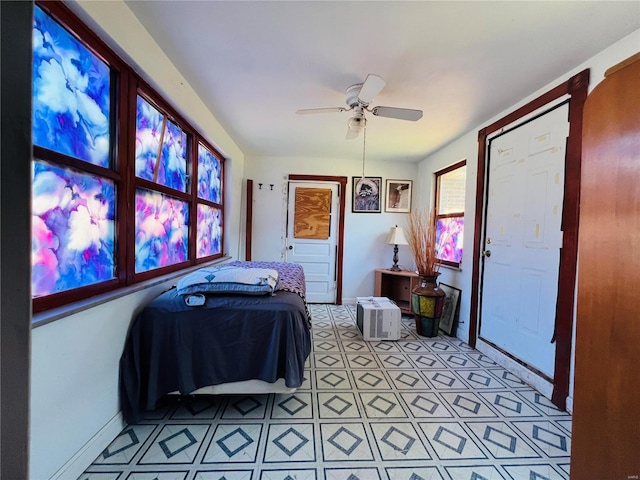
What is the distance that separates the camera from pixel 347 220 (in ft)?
14.8

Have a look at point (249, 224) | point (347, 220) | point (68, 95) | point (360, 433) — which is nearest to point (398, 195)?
point (347, 220)

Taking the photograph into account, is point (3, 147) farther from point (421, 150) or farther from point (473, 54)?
point (421, 150)

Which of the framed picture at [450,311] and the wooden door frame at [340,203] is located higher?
the wooden door frame at [340,203]

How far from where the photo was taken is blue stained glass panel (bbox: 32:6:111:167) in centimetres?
109

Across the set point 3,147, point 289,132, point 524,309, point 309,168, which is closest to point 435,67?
point 289,132

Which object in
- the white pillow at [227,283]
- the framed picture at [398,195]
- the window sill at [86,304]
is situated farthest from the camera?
the framed picture at [398,195]

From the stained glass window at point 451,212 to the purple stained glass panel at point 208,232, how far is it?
3.09 meters

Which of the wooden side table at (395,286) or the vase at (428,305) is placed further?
the wooden side table at (395,286)

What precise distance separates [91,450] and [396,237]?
385 centimetres

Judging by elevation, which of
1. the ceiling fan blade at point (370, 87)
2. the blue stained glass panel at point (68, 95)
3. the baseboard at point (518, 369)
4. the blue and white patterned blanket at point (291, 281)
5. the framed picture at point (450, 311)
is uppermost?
the ceiling fan blade at point (370, 87)

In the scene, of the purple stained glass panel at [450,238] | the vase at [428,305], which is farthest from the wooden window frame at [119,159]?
the purple stained glass panel at [450,238]

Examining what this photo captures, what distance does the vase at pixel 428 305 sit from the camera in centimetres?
313

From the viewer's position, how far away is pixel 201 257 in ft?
9.98

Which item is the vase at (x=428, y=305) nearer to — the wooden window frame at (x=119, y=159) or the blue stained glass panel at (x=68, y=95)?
the wooden window frame at (x=119, y=159)
